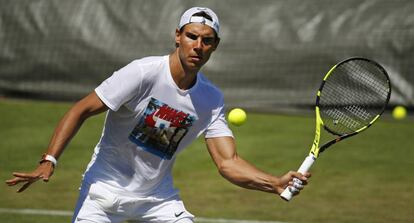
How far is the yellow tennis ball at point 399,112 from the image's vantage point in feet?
45.7

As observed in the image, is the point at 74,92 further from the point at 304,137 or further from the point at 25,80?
the point at 304,137

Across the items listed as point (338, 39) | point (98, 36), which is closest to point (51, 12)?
point (98, 36)

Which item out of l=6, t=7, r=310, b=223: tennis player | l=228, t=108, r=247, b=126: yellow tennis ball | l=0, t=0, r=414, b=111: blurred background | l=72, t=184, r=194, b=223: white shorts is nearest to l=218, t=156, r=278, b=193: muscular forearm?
l=6, t=7, r=310, b=223: tennis player

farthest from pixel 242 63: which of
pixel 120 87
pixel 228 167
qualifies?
pixel 120 87

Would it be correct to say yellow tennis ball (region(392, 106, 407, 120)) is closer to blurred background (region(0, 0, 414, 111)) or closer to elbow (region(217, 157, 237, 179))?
blurred background (region(0, 0, 414, 111))

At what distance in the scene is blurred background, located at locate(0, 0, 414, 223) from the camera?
1262cm

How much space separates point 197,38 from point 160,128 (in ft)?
2.24

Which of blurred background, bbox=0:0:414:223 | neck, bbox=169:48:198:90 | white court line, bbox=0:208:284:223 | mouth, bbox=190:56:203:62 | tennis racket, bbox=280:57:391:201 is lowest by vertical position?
white court line, bbox=0:208:284:223

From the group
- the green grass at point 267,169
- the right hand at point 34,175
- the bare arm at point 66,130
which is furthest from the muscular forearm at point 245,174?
the green grass at point 267,169

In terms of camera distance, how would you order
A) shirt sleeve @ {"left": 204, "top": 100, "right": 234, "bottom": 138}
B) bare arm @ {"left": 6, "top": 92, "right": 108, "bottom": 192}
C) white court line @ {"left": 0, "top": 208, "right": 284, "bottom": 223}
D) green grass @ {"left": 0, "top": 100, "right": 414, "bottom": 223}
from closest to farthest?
1. bare arm @ {"left": 6, "top": 92, "right": 108, "bottom": 192}
2. shirt sleeve @ {"left": 204, "top": 100, "right": 234, "bottom": 138}
3. white court line @ {"left": 0, "top": 208, "right": 284, "bottom": 223}
4. green grass @ {"left": 0, "top": 100, "right": 414, "bottom": 223}

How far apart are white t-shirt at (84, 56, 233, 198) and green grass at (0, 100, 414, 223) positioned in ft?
11.1

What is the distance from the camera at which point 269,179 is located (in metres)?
5.79

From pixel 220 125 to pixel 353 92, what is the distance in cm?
313

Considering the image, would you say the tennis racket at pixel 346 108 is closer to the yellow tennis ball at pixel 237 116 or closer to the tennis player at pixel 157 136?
the tennis player at pixel 157 136
